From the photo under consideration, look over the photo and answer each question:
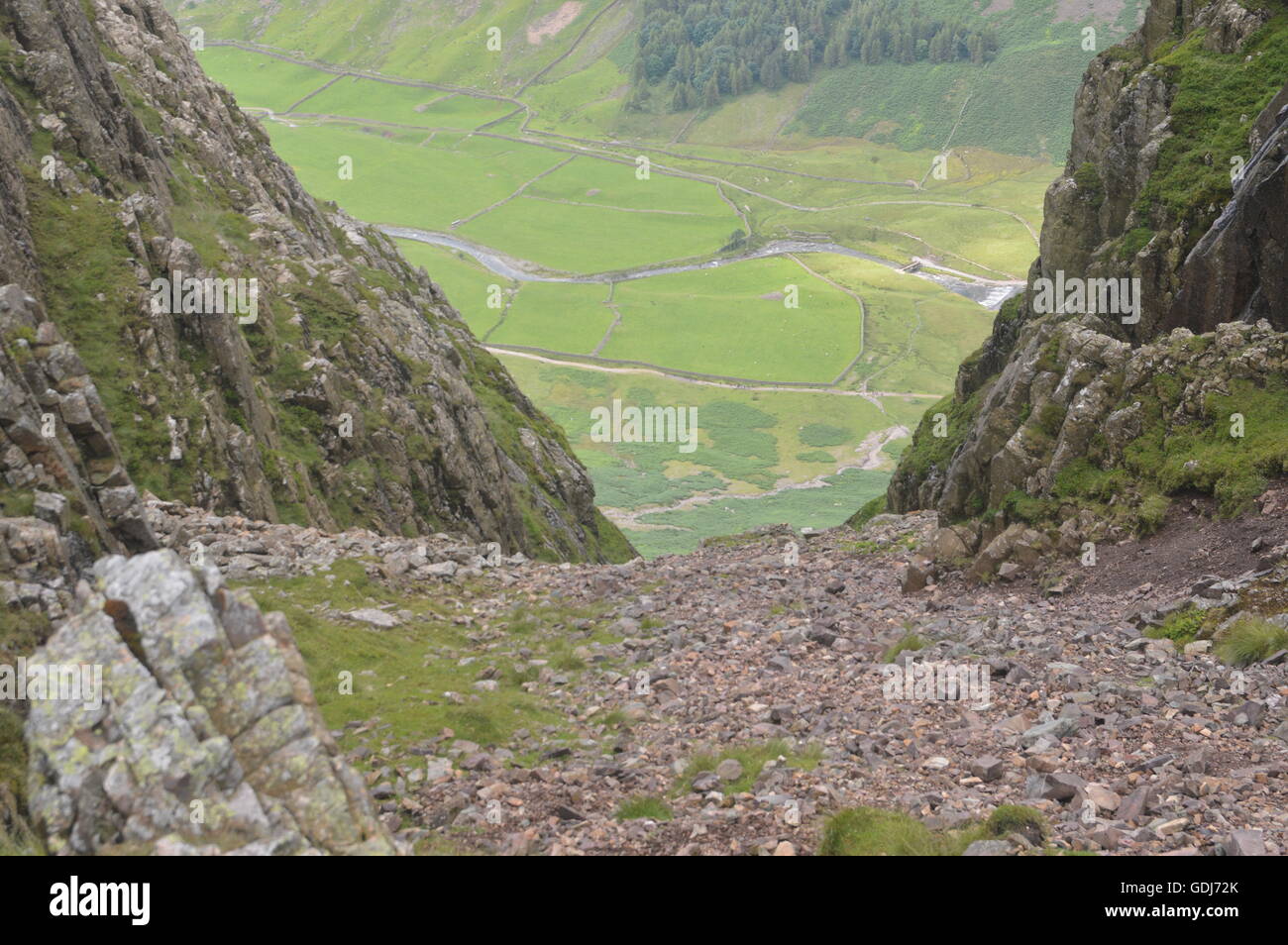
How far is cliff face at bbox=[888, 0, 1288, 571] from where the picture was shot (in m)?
27.8

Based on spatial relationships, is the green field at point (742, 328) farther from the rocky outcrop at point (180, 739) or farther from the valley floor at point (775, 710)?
the rocky outcrop at point (180, 739)

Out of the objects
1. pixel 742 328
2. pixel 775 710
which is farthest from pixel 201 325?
pixel 742 328

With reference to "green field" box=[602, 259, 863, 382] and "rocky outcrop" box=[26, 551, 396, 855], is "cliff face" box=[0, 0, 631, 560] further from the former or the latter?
"green field" box=[602, 259, 863, 382]

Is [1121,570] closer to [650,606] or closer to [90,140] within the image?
[650,606]

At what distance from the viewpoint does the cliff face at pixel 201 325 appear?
29.7 meters

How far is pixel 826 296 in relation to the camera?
187000mm

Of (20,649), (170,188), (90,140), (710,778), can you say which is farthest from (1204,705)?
(170,188)

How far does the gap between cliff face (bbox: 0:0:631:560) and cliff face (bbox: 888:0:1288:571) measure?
2249 cm

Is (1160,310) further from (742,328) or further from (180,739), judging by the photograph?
(742,328)

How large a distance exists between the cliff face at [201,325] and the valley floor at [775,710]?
429 centimetres

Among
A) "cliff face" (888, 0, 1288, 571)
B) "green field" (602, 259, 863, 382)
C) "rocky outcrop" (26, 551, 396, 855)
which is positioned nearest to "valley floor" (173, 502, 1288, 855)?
"cliff face" (888, 0, 1288, 571)

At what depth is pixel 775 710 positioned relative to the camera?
20.8 meters

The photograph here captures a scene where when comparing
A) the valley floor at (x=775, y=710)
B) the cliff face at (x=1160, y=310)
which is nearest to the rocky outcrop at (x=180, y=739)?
the valley floor at (x=775, y=710)

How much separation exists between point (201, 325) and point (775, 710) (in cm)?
2352
